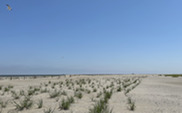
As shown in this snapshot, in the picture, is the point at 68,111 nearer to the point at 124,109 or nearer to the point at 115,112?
the point at 115,112

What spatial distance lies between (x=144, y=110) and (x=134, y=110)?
1.17ft

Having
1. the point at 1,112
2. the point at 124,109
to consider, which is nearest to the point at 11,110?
the point at 1,112

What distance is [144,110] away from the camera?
612 cm

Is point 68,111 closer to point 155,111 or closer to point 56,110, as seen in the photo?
point 56,110

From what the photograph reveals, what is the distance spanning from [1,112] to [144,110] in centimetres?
468

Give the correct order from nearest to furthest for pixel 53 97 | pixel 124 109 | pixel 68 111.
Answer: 1. pixel 68 111
2. pixel 124 109
3. pixel 53 97

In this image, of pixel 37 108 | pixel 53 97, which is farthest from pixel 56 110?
pixel 53 97

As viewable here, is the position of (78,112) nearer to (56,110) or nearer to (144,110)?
(56,110)

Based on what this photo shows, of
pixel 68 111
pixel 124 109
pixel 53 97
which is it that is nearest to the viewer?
pixel 68 111

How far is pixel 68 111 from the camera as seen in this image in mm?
5809

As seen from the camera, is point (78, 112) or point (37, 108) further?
point (37, 108)

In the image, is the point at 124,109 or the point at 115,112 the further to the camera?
the point at 124,109

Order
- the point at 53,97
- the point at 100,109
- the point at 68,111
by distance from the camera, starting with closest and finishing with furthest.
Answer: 1. the point at 100,109
2. the point at 68,111
3. the point at 53,97

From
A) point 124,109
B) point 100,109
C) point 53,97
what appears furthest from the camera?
point 53,97
